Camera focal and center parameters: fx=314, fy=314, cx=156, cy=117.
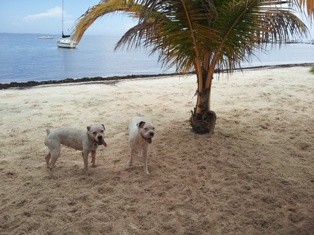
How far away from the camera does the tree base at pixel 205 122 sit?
18.0 ft

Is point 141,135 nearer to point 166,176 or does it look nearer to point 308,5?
point 166,176

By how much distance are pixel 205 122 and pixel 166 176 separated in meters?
1.68

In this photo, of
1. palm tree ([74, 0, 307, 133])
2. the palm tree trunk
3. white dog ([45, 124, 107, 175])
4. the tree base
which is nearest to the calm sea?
palm tree ([74, 0, 307, 133])

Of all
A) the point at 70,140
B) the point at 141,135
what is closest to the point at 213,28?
the point at 141,135

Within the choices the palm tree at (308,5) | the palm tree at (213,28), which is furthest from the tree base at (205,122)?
the palm tree at (308,5)

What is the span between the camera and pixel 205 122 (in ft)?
18.0

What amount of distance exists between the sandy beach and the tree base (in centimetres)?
16

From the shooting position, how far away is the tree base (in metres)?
5.48

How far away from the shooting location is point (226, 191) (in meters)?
3.78

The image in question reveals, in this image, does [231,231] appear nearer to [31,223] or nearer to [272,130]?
[31,223]

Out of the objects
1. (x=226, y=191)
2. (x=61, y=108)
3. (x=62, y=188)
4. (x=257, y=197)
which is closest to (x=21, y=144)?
(x=62, y=188)

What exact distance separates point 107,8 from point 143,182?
3164 mm

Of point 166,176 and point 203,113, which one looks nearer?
point 166,176

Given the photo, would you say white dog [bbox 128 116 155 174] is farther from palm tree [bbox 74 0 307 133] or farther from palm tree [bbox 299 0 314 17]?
palm tree [bbox 299 0 314 17]
